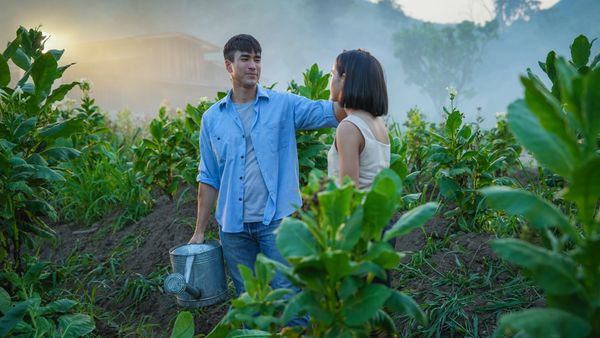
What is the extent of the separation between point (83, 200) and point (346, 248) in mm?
4789

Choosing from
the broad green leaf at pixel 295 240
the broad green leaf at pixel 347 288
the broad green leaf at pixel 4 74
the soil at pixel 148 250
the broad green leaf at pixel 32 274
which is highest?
the broad green leaf at pixel 4 74

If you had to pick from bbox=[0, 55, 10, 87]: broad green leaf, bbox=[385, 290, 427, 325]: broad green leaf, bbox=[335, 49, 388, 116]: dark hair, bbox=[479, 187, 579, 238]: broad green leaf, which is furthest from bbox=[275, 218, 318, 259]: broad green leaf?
bbox=[0, 55, 10, 87]: broad green leaf

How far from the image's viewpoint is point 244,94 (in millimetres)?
2969

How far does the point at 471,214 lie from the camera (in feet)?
11.4

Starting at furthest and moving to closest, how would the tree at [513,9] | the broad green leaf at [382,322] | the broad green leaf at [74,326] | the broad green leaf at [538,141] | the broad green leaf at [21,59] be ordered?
the tree at [513,9] → the broad green leaf at [21,59] → the broad green leaf at [74,326] → the broad green leaf at [382,322] → the broad green leaf at [538,141]

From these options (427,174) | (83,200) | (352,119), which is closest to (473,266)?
(352,119)

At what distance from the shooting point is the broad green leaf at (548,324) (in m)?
0.99

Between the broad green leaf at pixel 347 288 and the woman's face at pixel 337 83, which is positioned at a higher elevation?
the woman's face at pixel 337 83

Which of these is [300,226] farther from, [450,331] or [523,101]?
[450,331]

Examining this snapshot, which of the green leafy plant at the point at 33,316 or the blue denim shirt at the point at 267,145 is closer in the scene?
the green leafy plant at the point at 33,316

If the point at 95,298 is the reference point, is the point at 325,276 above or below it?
above

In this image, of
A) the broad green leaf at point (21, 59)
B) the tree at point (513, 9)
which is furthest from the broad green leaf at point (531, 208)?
the tree at point (513, 9)

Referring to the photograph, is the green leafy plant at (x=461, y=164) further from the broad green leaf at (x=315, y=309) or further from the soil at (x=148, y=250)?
the broad green leaf at (x=315, y=309)

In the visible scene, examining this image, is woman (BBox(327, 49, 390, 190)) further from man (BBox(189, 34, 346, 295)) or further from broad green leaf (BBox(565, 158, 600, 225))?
broad green leaf (BBox(565, 158, 600, 225))
